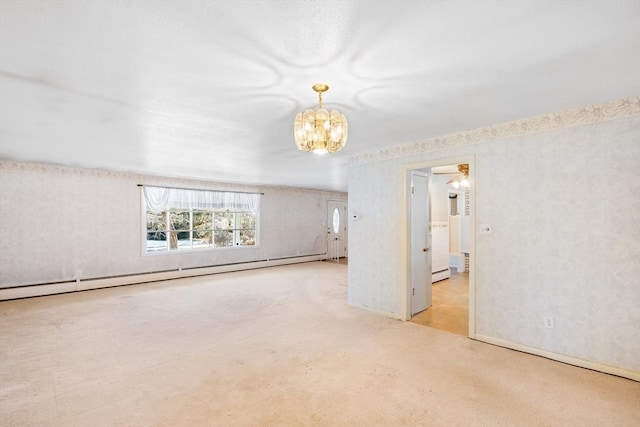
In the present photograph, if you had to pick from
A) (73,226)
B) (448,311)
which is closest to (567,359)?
(448,311)

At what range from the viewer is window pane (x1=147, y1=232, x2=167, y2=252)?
7.09 meters

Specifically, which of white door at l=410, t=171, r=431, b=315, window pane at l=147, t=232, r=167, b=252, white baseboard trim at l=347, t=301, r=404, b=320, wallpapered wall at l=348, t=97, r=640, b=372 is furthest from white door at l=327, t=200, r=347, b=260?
wallpapered wall at l=348, t=97, r=640, b=372

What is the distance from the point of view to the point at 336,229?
10969mm

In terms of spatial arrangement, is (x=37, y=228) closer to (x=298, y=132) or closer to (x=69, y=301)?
(x=69, y=301)

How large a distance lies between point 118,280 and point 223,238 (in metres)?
2.57

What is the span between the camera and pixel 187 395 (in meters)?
2.44

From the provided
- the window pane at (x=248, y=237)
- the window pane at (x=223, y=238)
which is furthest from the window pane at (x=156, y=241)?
the window pane at (x=248, y=237)

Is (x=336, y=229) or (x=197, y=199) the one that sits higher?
(x=197, y=199)

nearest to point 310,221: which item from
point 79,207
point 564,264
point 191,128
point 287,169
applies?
point 287,169

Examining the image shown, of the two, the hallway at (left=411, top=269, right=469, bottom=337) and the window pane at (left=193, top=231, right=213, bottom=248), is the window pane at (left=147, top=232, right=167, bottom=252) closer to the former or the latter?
the window pane at (left=193, top=231, right=213, bottom=248)

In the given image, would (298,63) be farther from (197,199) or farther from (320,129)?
(197,199)

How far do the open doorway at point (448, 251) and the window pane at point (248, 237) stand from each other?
4.91 m

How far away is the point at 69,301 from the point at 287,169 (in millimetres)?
4407

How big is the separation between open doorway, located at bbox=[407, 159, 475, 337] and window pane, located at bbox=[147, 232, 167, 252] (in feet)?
18.9
